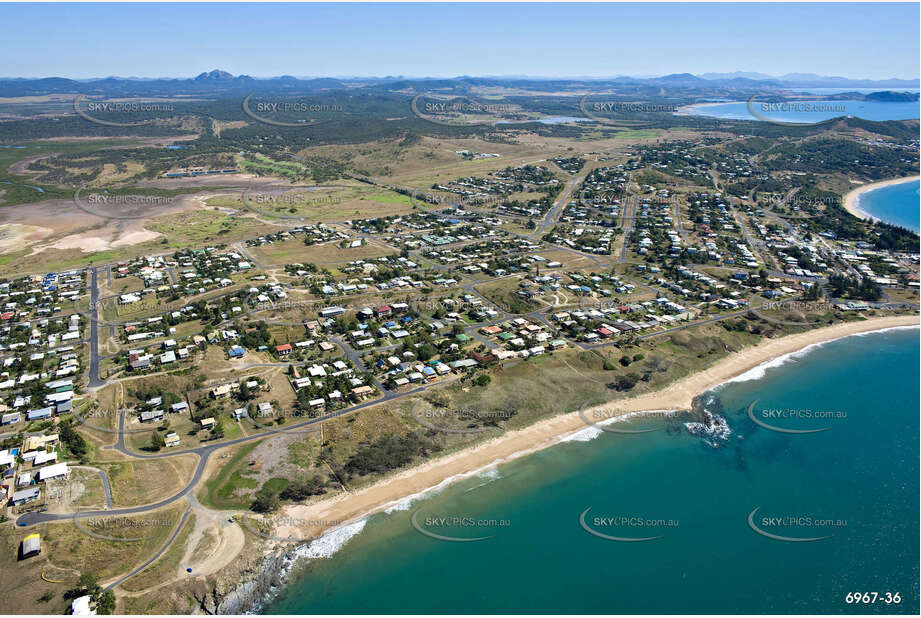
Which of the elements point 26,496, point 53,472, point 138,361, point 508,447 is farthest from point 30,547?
point 508,447

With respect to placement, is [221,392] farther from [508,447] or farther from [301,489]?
[508,447]

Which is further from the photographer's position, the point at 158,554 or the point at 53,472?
the point at 53,472

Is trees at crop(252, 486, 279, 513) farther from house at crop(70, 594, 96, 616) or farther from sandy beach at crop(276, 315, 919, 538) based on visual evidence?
house at crop(70, 594, 96, 616)

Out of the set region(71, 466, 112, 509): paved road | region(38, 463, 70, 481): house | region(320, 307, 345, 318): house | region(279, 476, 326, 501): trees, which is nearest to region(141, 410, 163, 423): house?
region(71, 466, 112, 509): paved road

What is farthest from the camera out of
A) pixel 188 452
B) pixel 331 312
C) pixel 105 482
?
pixel 331 312

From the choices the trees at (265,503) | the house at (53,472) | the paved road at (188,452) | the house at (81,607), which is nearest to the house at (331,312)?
the paved road at (188,452)
